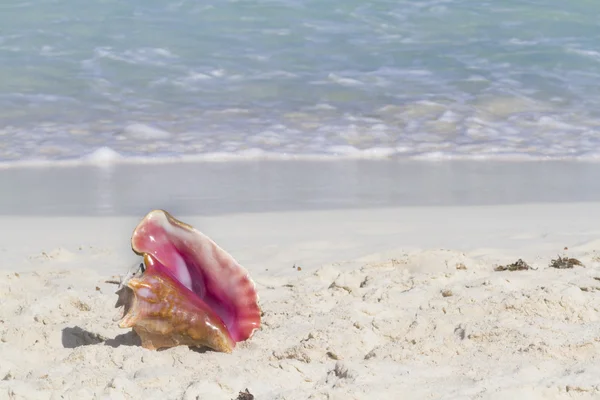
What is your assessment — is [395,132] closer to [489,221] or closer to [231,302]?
[489,221]

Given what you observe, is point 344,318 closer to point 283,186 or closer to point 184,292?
point 184,292

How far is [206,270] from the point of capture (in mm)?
3047

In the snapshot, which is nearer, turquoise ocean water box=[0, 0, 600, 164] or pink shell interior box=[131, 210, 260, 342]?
pink shell interior box=[131, 210, 260, 342]

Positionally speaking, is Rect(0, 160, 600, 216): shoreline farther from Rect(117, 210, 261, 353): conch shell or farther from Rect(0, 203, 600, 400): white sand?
Rect(117, 210, 261, 353): conch shell

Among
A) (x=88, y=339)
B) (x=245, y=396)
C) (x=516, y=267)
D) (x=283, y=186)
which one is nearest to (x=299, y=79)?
(x=283, y=186)

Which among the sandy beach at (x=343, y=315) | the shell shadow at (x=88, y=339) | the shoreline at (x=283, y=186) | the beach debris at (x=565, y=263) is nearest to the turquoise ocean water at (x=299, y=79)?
the shoreline at (x=283, y=186)

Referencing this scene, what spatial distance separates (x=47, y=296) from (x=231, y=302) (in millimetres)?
863

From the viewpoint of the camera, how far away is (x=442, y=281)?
11.7 feet

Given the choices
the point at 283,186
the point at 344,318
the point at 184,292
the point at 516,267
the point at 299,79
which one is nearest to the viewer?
the point at 184,292

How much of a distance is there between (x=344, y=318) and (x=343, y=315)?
32 mm

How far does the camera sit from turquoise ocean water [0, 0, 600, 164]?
697 cm

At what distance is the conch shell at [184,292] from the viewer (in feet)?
9.38

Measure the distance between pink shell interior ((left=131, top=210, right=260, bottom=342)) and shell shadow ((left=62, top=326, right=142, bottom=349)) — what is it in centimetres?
26

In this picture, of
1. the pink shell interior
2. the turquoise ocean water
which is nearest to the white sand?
the pink shell interior
